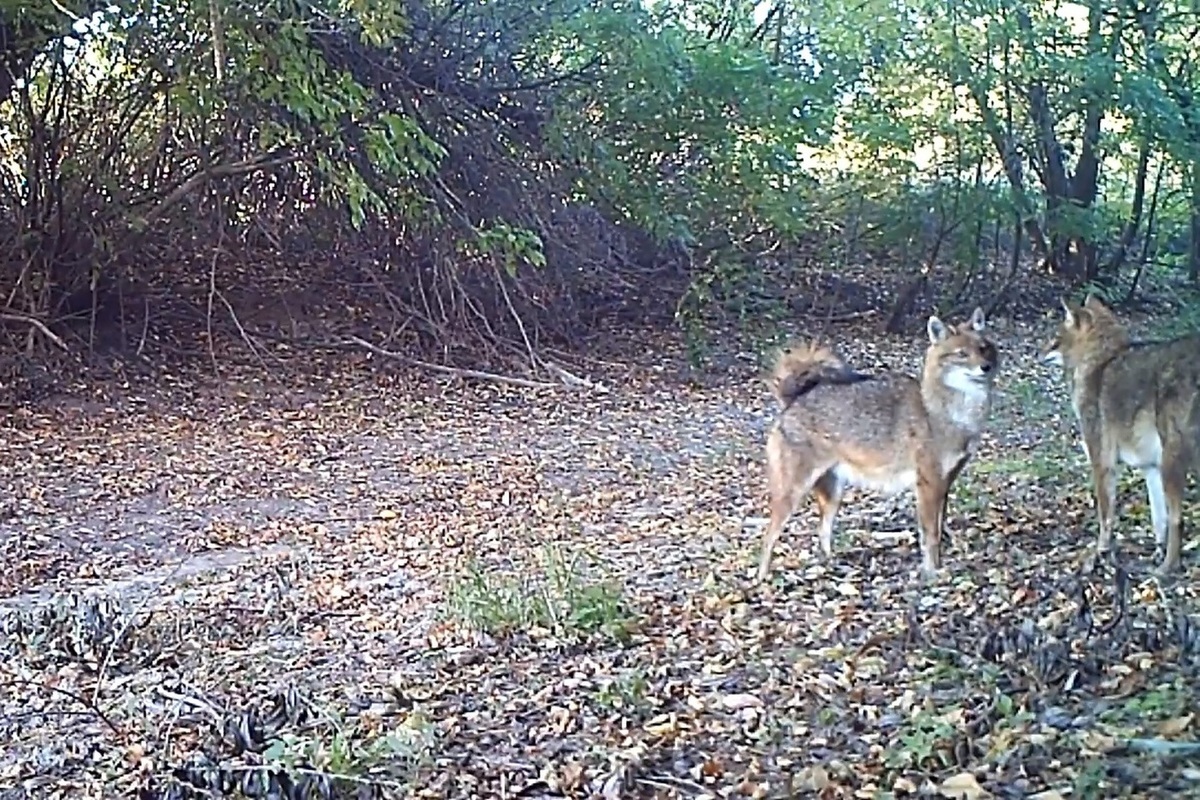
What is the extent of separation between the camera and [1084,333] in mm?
6273

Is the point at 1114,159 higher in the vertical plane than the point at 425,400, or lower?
higher

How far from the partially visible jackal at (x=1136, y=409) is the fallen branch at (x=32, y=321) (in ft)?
30.6

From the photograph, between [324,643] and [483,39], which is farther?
[483,39]

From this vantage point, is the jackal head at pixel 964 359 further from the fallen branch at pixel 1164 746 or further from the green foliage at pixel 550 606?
the fallen branch at pixel 1164 746

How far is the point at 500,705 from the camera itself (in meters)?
4.80

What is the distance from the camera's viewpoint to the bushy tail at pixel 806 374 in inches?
255

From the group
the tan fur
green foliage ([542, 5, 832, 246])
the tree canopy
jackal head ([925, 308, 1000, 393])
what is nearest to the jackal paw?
jackal head ([925, 308, 1000, 393])

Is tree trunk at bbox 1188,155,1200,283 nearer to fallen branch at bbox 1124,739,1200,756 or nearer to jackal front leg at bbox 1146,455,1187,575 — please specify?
jackal front leg at bbox 1146,455,1187,575

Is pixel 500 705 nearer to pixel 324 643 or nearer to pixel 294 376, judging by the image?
pixel 324 643

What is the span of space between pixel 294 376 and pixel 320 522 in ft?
15.6

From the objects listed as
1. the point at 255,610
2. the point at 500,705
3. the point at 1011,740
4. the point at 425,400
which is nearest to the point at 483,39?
the point at 425,400

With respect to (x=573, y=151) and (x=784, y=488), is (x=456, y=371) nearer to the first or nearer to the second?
(x=573, y=151)

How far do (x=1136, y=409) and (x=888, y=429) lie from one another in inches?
39.3

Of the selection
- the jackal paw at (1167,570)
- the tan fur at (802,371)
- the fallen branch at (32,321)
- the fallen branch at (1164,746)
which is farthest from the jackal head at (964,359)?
the fallen branch at (32,321)
